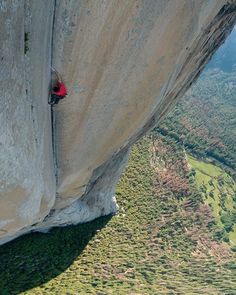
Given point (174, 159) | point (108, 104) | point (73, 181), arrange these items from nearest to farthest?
point (108, 104) → point (73, 181) → point (174, 159)

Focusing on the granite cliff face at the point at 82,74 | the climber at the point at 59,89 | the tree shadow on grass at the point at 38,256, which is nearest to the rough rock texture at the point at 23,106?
the granite cliff face at the point at 82,74

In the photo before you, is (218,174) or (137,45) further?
(218,174)

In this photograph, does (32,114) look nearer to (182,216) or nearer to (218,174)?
(182,216)

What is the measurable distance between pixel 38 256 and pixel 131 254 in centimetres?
730

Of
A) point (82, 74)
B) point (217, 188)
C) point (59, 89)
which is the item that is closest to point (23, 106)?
point (59, 89)

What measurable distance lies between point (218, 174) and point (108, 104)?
39621 mm

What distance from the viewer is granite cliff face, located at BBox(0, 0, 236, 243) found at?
12305 millimetres

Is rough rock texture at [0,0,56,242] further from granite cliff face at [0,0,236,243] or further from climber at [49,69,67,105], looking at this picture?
climber at [49,69,67,105]

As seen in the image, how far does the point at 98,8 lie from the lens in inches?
509

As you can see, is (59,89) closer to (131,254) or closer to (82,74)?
(82,74)

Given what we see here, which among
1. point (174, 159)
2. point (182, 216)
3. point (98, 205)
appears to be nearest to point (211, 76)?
point (174, 159)

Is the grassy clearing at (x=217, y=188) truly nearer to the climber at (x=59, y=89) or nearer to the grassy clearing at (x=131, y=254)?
the grassy clearing at (x=131, y=254)

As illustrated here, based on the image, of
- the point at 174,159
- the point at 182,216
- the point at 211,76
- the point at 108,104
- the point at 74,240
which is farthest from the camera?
the point at 211,76

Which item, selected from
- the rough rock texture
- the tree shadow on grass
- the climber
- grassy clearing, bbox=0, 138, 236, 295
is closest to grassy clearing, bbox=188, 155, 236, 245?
grassy clearing, bbox=0, 138, 236, 295
